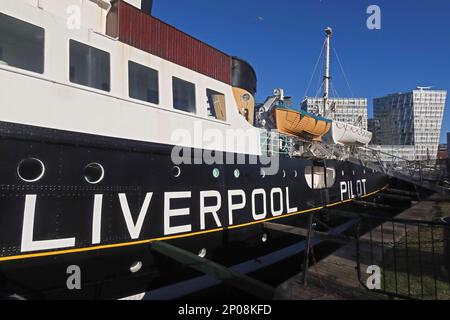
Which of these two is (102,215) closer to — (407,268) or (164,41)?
(164,41)

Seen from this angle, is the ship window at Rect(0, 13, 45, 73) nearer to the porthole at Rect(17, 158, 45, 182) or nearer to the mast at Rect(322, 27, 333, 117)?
the porthole at Rect(17, 158, 45, 182)

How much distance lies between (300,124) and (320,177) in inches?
85.3

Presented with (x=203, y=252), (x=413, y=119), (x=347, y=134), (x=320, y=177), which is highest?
(x=413, y=119)

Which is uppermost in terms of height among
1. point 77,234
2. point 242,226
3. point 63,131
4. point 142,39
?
point 142,39

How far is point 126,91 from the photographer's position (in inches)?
212

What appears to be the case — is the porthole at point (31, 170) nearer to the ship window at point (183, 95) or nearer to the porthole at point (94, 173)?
the porthole at point (94, 173)

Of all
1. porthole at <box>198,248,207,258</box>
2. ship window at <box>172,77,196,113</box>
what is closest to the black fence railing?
porthole at <box>198,248,207,258</box>

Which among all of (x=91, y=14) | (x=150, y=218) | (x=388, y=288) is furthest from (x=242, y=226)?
(x=91, y=14)

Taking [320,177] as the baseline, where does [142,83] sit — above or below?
above

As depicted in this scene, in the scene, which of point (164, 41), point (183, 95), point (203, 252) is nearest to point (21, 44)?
point (164, 41)

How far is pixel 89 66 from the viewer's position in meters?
4.99

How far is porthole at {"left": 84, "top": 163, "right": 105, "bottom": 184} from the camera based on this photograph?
175 inches
